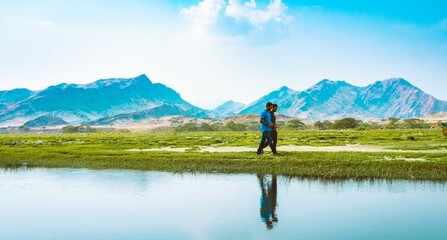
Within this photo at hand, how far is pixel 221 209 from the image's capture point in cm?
1628

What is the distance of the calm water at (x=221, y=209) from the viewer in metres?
13.1

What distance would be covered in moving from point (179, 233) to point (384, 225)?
604 centimetres

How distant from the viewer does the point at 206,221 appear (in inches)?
567

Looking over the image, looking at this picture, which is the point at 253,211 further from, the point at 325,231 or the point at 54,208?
the point at 54,208

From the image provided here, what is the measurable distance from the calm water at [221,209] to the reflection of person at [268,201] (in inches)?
1.3

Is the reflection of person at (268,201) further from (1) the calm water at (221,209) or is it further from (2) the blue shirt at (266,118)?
(2) the blue shirt at (266,118)

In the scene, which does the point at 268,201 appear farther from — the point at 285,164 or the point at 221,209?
the point at 285,164

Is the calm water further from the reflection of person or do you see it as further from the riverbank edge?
the riverbank edge

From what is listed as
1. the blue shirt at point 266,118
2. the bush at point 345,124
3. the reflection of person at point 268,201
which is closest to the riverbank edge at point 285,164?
the blue shirt at point 266,118

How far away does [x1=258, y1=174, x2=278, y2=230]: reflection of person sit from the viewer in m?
14.4

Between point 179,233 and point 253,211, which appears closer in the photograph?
point 179,233

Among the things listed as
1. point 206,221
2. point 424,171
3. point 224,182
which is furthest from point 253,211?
point 424,171

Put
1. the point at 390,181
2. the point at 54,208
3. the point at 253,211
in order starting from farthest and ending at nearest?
the point at 390,181 → the point at 54,208 → the point at 253,211

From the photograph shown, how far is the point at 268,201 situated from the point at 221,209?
217 centimetres
